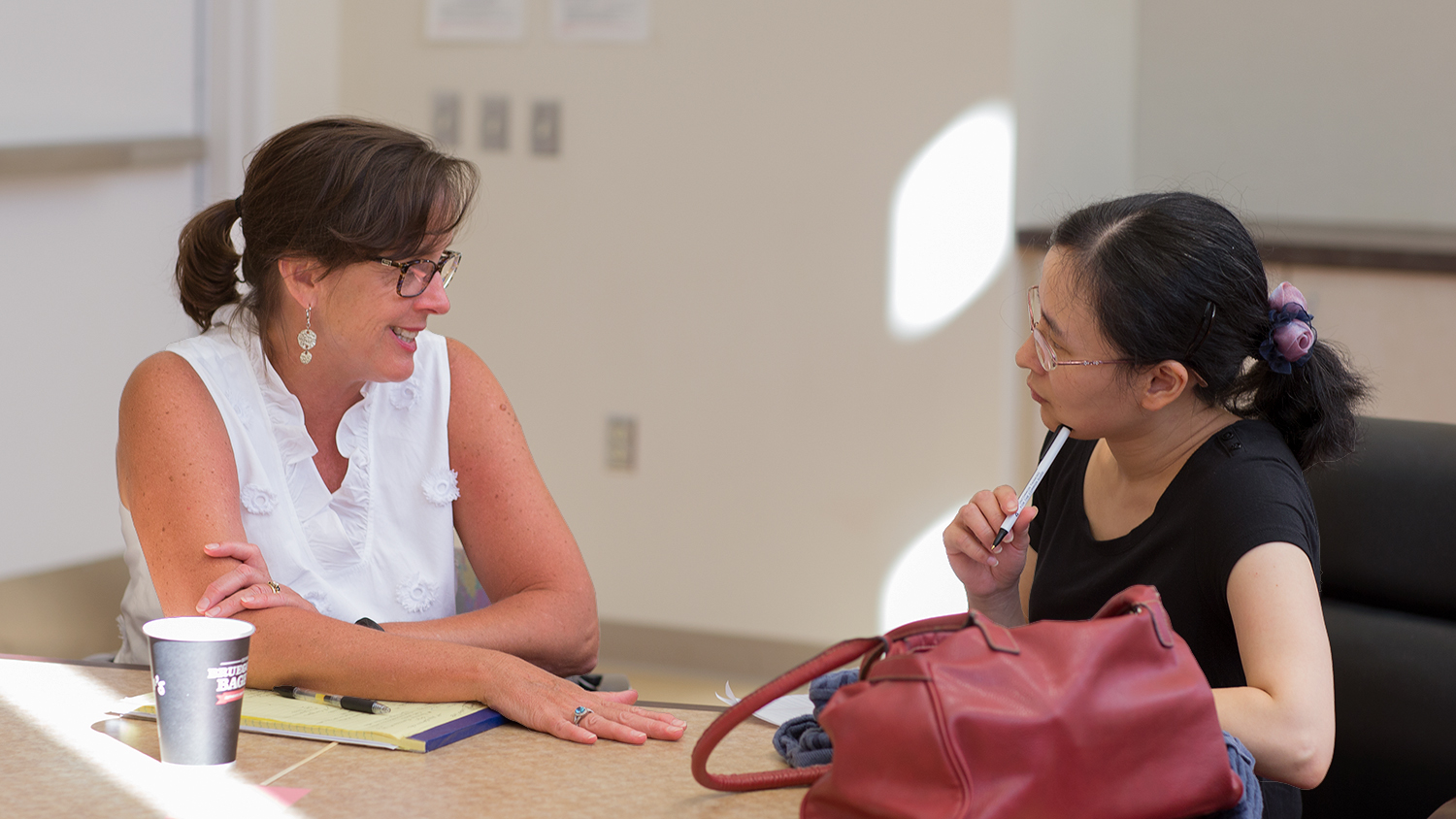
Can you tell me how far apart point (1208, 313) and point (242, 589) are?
0.98 meters

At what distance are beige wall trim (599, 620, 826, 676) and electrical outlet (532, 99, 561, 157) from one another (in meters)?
1.23

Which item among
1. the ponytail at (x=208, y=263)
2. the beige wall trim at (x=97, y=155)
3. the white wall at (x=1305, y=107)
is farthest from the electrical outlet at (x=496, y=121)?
the ponytail at (x=208, y=263)

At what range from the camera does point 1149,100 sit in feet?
13.1

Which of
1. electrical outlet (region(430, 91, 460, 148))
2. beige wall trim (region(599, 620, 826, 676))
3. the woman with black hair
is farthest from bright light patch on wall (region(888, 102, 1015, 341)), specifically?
the woman with black hair

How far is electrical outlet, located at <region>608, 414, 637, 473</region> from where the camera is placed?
354 centimetres

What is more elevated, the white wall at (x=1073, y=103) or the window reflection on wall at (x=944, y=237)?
the white wall at (x=1073, y=103)

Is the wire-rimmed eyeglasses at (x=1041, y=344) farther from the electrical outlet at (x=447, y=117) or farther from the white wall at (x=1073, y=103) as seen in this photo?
the electrical outlet at (x=447, y=117)

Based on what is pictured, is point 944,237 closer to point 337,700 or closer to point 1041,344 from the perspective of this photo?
point 1041,344

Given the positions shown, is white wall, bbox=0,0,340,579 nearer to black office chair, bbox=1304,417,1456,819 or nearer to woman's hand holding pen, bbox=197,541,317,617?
woman's hand holding pen, bbox=197,541,317,617

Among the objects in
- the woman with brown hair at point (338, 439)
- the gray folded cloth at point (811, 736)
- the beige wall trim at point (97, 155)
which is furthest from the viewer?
the beige wall trim at point (97, 155)

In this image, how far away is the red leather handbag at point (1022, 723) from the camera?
0.89 metres

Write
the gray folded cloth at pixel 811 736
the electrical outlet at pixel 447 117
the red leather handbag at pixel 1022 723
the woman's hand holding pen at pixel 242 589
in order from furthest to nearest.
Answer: the electrical outlet at pixel 447 117, the woman's hand holding pen at pixel 242 589, the gray folded cloth at pixel 811 736, the red leather handbag at pixel 1022 723

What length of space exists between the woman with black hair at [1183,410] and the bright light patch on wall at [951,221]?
1830mm

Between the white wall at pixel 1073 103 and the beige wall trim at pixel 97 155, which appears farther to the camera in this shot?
the white wall at pixel 1073 103
